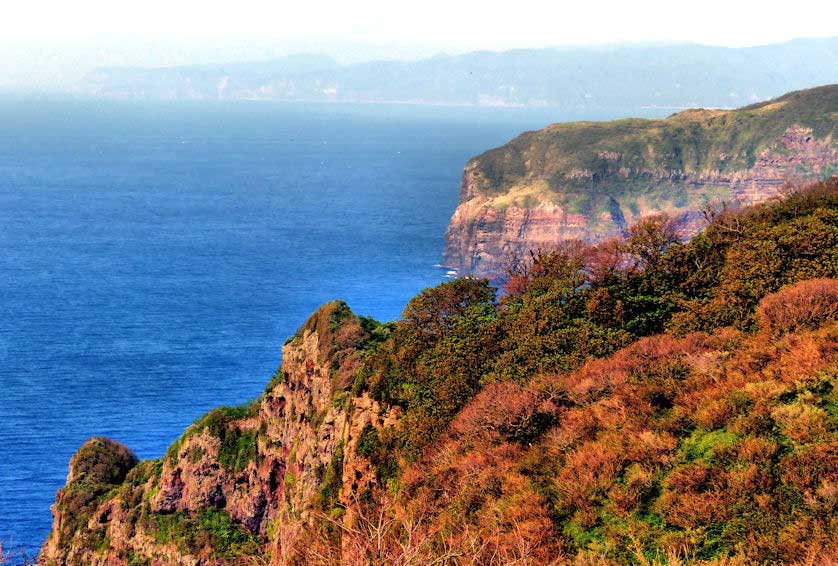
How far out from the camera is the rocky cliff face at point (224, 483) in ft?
161

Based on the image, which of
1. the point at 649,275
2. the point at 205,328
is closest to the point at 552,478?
the point at 649,275

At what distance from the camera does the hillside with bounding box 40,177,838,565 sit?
21781 mm

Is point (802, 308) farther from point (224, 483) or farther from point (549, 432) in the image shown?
point (224, 483)

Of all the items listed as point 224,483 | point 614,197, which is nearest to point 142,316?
point 224,483

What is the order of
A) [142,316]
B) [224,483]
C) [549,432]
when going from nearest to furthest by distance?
[549,432] → [224,483] → [142,316]

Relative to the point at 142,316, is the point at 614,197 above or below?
above

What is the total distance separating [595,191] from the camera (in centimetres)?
19725

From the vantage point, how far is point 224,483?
53.3 m

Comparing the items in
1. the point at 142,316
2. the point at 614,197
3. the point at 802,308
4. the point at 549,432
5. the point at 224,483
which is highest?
the point at 802,308

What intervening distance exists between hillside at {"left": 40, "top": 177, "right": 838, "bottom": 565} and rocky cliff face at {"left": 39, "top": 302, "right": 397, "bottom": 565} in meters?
0.15

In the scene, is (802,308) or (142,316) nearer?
(802,308)

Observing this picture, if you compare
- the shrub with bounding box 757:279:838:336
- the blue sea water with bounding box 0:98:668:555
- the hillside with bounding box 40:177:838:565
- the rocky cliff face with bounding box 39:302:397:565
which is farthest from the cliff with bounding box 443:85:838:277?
the shrub with bounding box 757:279:838:336

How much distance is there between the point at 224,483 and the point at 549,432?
3085cm

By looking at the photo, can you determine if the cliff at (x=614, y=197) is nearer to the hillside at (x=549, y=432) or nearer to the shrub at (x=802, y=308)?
the hillside at (x=549, y=432)
